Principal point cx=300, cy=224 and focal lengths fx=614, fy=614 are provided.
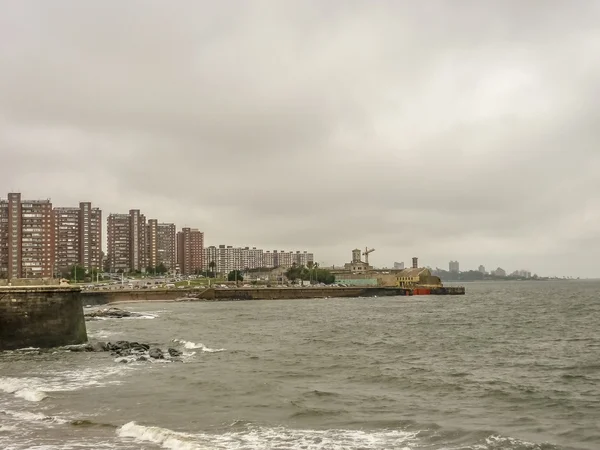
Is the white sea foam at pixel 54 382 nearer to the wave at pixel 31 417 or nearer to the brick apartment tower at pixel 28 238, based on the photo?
the wave at pixel 31 417

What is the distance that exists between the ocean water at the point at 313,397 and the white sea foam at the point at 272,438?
0.19 ft

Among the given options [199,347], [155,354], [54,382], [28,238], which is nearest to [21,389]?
[54,382]

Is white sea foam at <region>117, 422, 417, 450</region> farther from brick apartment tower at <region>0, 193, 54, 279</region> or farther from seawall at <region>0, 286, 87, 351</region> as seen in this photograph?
brick apartment tower at <region>0, 193, 54, 279</region>

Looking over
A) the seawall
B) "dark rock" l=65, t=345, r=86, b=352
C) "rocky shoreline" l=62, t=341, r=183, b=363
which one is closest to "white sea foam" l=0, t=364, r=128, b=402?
"rocky shoreline" l=62, t=341, r=183, b=363

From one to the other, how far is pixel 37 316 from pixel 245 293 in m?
111

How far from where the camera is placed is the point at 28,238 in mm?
143375

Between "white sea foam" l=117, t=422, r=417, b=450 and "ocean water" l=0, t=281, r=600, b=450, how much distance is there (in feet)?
0.19

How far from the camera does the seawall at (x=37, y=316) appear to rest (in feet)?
126

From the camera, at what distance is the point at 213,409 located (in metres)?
22.4

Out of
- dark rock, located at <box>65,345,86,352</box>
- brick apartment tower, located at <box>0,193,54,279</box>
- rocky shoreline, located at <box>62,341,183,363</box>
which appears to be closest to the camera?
rocky shoreline, located at <box>62,341,183,363</box>

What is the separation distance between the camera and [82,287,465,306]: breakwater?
5212 inches

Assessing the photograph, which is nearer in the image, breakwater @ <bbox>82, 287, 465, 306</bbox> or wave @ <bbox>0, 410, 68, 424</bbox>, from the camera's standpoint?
wave @ <bbox>0, 410, 68, 424</bbox>

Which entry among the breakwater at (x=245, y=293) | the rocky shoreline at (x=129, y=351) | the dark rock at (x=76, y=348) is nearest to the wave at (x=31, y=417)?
the rocky shoreline at (x=129, y=351)

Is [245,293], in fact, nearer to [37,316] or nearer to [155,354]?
[37,316]
